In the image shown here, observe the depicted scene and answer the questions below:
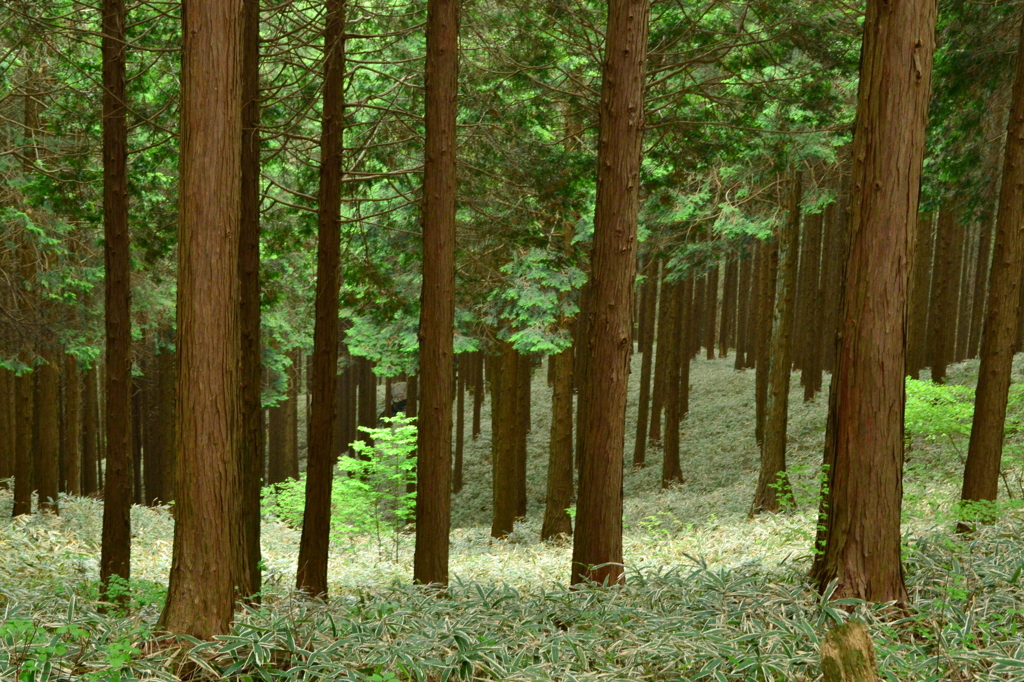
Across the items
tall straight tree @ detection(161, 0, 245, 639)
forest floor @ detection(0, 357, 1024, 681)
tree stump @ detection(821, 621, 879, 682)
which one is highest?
tall straight tree @ detection(161, 0, 245, 639)

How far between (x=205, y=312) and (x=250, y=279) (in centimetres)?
310

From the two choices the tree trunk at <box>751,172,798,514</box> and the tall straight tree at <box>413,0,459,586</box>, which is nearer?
the tall straight tree at <box>413,0,459,586</box>

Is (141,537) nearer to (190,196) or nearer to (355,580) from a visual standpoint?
(355,580)

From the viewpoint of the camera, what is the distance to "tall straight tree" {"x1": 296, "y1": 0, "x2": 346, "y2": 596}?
823 cm

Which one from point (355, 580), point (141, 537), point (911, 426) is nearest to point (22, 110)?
point (141, 537)

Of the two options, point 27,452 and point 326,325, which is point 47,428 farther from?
point 326,325

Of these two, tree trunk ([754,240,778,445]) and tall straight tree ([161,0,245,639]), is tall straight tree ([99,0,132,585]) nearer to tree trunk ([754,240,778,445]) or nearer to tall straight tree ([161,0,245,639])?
tall straight tree ([161,0,245,639])

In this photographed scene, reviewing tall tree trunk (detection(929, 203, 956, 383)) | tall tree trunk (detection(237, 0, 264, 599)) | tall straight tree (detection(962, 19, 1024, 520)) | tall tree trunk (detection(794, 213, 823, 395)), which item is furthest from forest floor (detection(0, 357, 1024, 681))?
tall tree trunk (detection(794, 213, 823, 395))

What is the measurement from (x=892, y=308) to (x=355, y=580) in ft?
26.6

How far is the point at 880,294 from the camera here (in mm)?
5332

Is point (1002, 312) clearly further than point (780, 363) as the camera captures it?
No

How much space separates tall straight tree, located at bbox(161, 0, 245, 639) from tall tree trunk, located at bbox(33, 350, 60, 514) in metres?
11.8

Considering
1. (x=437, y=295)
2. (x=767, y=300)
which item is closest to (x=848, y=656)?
(x=437, y=295)

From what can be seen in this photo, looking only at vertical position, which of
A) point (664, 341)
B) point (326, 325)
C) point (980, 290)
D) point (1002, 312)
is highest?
point (980, 290)
